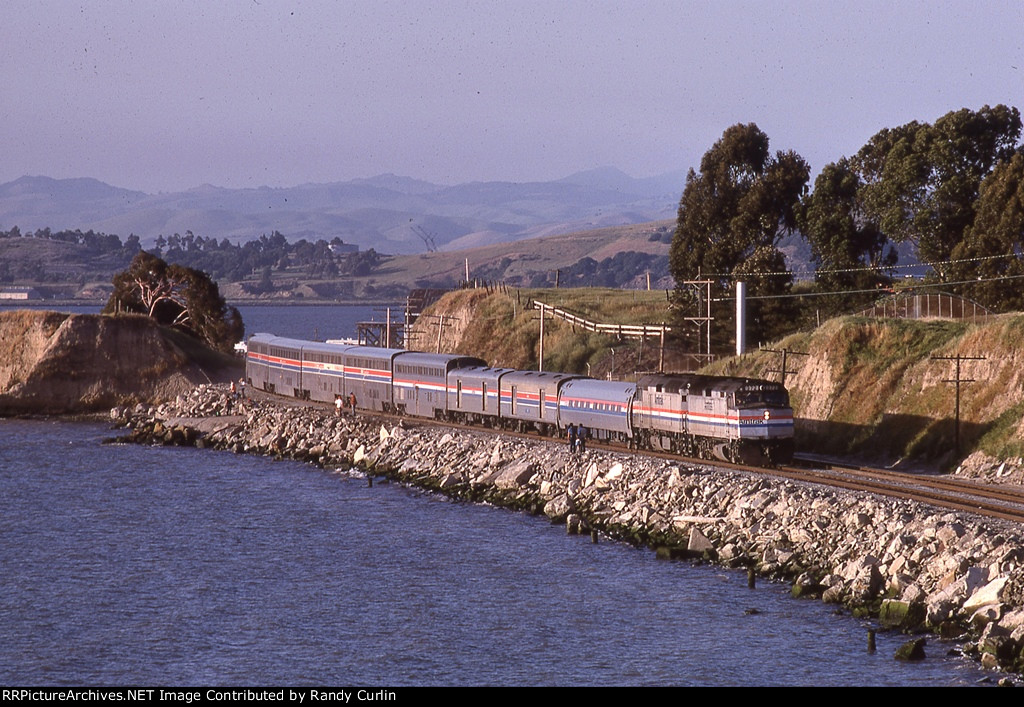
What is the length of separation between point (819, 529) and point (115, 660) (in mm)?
22110

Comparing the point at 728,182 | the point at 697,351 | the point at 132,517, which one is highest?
the point at 728,182

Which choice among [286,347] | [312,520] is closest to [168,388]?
[286,347]

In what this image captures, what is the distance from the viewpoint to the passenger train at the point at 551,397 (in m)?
55.4

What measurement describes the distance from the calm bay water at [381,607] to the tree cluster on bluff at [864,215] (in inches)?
1468

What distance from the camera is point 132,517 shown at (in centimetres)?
5894

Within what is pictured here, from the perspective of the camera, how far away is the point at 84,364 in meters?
112

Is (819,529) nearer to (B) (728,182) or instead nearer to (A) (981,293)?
(A) (981,293)

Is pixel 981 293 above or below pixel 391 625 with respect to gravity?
above

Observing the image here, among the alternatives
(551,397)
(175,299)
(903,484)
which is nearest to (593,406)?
(551,397)

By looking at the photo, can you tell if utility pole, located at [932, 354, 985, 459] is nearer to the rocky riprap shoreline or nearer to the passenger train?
the passenger train

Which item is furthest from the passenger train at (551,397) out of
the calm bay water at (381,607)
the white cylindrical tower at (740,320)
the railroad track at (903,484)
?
the white cylindrical tower at (740,320)

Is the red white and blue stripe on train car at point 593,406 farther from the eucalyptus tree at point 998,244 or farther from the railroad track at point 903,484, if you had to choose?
the eucalyptus tree at point 998,244

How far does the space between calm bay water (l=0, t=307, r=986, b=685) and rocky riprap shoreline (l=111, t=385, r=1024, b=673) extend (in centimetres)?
112

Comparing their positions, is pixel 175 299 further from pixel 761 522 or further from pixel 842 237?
pixel 761 522
